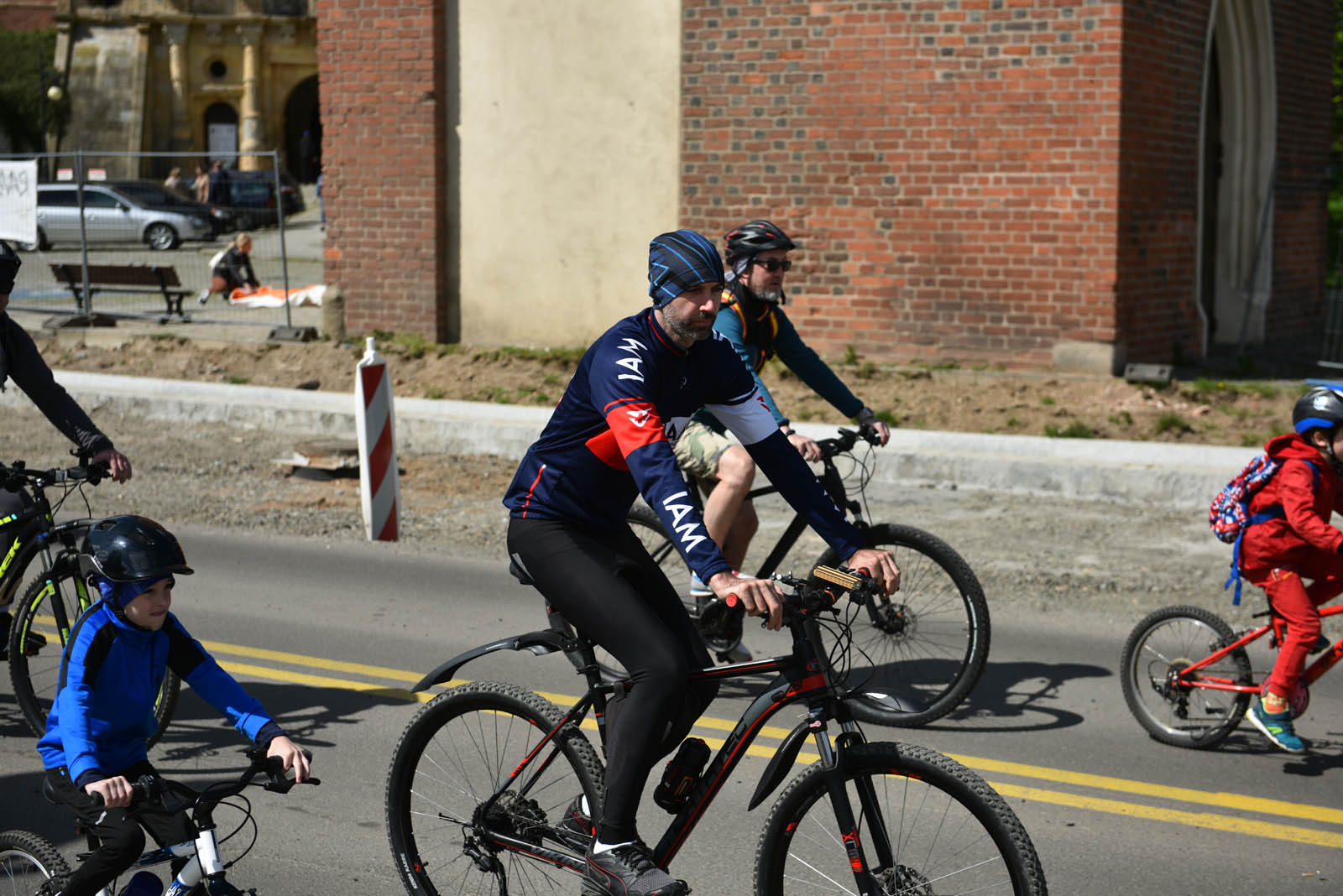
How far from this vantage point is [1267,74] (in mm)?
18141

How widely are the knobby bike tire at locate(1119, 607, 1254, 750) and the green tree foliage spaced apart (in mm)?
60275

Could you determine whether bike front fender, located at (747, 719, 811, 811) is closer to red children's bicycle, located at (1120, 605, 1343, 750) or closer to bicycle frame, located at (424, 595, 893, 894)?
bicycle frame, located at (424, 595, 893, 894)

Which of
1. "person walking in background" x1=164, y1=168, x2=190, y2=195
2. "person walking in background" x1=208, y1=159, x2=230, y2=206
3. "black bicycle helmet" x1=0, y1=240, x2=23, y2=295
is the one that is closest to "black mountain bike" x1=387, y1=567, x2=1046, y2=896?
"black bicycle helmet" x1=0, y1=240, x2=23, y2=295

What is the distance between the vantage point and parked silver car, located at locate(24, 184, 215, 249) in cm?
2230

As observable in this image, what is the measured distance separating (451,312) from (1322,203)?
11.3m

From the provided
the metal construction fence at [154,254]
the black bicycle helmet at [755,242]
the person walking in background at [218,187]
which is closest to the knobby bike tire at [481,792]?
the black bicycle helmet at [755,242]

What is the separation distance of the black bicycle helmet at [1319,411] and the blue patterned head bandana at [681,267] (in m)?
2.82

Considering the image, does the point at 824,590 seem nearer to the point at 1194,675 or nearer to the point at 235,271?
the point at 1194,675

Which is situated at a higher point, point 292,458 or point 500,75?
point 500,75

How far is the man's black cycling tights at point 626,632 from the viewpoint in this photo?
412 cm

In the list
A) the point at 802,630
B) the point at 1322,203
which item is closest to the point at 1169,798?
the point at 802,630

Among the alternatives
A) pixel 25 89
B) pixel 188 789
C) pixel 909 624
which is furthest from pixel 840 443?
pixel 25 89

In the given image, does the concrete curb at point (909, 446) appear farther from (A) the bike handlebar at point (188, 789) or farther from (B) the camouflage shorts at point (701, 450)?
(A) the bike handlebar at point (188, 789)

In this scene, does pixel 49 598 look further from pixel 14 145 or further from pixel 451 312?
pixel 14 145
